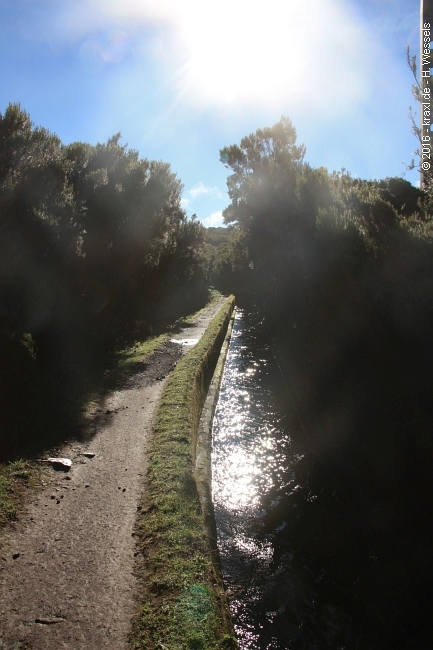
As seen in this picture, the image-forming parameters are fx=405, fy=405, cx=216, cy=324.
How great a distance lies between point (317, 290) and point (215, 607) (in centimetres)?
1340

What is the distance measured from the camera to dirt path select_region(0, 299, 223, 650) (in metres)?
3.67

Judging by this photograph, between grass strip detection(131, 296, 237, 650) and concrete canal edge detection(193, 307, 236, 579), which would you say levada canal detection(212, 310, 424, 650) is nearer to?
concrete canal edge detection(193, 307, 236, 579)

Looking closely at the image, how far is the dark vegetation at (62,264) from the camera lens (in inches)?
355

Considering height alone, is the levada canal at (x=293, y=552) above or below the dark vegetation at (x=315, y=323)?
below

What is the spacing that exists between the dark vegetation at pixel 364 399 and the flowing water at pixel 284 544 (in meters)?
0.03

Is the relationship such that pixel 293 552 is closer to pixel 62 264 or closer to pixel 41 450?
pixel 41 450

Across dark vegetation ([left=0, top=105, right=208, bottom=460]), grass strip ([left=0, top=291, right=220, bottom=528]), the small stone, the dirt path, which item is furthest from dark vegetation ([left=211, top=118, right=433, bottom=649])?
dark vegetation ([left=0, top=105, right=208, bottom=460])

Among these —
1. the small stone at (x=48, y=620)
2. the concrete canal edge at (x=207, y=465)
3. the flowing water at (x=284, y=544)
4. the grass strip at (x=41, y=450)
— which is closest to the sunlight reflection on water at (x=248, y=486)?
the flowing water at (x=284, y=544)

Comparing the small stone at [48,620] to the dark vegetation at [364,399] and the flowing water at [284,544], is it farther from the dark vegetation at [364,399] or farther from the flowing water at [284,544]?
the dark vegetation at [364,399]

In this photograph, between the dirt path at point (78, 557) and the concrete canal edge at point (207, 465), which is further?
the concrete canal edge at point (207, 465)

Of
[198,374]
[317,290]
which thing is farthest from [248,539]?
[317,290]

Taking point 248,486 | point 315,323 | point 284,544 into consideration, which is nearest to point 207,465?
point 248,486

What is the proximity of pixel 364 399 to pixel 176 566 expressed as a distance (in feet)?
23.6

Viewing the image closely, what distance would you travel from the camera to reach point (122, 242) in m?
16.6
